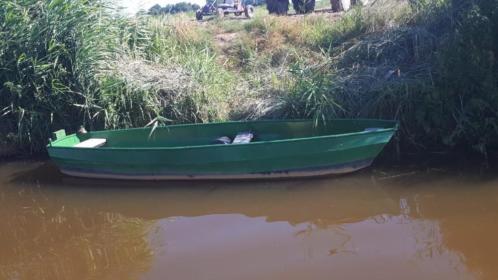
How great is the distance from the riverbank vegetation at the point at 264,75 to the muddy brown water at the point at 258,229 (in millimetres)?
1122

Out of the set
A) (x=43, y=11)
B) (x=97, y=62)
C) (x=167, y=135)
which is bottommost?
(x=167, y=135)

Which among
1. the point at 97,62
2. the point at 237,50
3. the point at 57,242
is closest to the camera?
the point at 57,242

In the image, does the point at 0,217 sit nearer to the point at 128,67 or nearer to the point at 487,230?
the point at 128,67

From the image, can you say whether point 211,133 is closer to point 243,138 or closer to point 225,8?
point 243,138

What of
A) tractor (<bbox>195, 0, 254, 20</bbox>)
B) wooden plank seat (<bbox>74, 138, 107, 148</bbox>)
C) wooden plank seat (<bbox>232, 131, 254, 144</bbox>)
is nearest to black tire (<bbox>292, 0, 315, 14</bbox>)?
tractor (<bbox>195, 0, 254, 20</bbox>)

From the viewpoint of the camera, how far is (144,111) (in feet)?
26.6

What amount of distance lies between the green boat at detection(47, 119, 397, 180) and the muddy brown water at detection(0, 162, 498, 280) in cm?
18

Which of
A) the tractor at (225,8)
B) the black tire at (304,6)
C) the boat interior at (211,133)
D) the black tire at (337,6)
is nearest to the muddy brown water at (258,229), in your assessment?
the boat interior at (211,133)

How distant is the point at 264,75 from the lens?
29.0 ft

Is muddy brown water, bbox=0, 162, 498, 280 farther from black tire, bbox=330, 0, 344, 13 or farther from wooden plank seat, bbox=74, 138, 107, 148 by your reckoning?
black tire, bbox=330, 0, 344, 13

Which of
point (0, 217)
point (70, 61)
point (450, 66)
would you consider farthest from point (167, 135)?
point (450, 66)

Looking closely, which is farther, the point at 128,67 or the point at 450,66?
the point at 128,67

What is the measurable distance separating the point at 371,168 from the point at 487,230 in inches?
83.1

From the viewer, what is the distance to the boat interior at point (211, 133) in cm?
697
